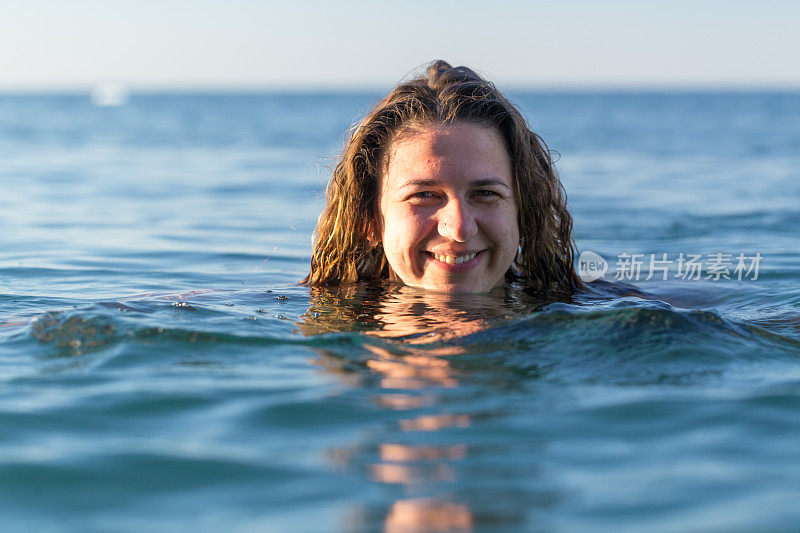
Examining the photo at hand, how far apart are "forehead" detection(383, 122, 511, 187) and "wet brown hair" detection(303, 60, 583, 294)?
0.05 meters

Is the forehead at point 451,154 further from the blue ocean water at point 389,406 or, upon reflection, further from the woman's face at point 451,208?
the blue ocean water at point 389,406

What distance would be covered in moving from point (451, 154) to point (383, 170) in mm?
481

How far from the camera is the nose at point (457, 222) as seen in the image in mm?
3818

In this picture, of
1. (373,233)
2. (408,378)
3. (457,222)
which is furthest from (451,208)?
(408,378)

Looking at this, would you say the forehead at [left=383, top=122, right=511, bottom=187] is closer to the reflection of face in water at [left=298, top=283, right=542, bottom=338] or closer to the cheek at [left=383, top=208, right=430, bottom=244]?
the cheek at [left=383, top=208, right=430, bottom=244]

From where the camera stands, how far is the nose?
3.82 meters

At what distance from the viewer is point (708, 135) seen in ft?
96.7

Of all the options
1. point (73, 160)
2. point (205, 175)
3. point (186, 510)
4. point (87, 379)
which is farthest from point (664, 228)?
point (73, 160)
